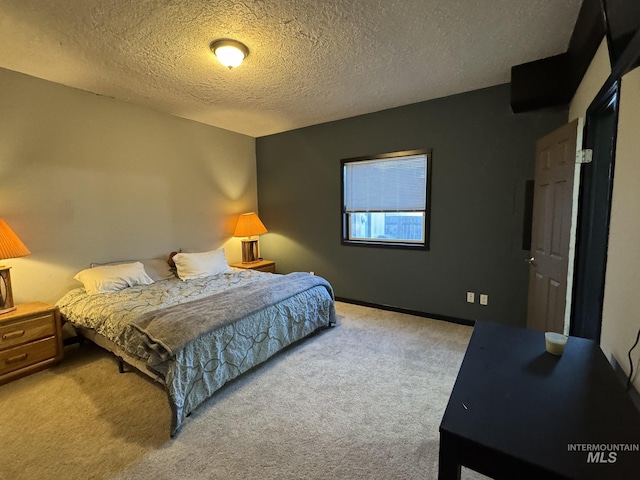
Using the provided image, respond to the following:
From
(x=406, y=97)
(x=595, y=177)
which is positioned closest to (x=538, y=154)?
(x=595, y=177)

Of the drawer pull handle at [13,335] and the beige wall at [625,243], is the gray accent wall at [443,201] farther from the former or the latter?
the drawer pull handle at [13,335]

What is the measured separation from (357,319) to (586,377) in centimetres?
257

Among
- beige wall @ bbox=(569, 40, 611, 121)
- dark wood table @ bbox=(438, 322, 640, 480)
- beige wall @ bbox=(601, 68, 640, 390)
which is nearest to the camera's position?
dark wood table @ bbox=(438, 322, 640, 480)

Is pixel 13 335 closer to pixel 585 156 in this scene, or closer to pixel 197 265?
pixel 197 265

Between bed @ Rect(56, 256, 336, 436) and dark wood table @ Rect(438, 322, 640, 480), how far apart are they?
1.60 m

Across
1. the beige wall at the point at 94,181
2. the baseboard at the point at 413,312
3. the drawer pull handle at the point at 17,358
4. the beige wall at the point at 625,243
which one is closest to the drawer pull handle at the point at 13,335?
the drawer pull handle at the point at 17,358

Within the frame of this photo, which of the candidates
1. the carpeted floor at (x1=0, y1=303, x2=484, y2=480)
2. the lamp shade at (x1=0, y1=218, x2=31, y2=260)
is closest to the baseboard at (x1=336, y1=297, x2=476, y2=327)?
the carpeted floor at (x1=0, y1=303, x2=484, y2=480)

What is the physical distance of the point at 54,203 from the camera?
9.30 ft

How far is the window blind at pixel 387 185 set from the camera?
11.6 feet

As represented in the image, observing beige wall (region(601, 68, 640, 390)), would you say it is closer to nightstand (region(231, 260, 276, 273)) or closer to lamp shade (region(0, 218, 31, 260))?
nightstand (region(231, 260, 276, 273))

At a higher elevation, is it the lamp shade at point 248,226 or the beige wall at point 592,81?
the beige wall at point 592,81

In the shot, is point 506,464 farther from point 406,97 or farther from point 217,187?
point 217,187

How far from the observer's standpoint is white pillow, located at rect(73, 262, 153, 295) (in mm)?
2811

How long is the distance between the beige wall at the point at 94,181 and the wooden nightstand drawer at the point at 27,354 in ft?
1.77
